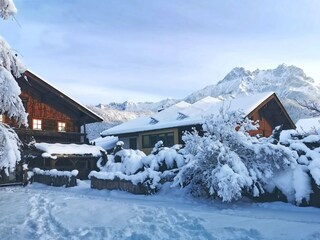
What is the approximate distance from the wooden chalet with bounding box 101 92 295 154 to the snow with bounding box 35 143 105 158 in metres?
7.34

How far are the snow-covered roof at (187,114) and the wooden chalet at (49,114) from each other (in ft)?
19.1

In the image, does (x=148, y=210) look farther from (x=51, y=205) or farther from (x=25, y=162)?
(x=25, y=162)

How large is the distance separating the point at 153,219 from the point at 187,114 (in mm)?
21429

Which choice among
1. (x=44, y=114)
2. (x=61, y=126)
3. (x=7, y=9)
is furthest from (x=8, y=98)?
(x=61, y=126)

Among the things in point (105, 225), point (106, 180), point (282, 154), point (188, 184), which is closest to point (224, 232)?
point (105, 225)

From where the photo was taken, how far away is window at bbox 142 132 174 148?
1222 inches

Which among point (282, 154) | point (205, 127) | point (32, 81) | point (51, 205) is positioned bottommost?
point (51, 205)

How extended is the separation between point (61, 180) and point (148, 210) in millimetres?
9655

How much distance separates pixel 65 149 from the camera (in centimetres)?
2383

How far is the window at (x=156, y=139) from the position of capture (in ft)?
102

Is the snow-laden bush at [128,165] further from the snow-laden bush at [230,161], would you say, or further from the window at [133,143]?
the window at [133,143]

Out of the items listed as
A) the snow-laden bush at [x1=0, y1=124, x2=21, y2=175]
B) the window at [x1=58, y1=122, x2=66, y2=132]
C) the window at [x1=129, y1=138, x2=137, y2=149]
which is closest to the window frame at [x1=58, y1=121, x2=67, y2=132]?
the window at [x1=58, y1=122, x2=66, y2=132]

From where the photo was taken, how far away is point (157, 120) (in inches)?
1318

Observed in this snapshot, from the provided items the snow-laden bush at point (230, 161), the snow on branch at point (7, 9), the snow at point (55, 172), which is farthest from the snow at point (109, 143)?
the snow on branch at point (7, 9)
